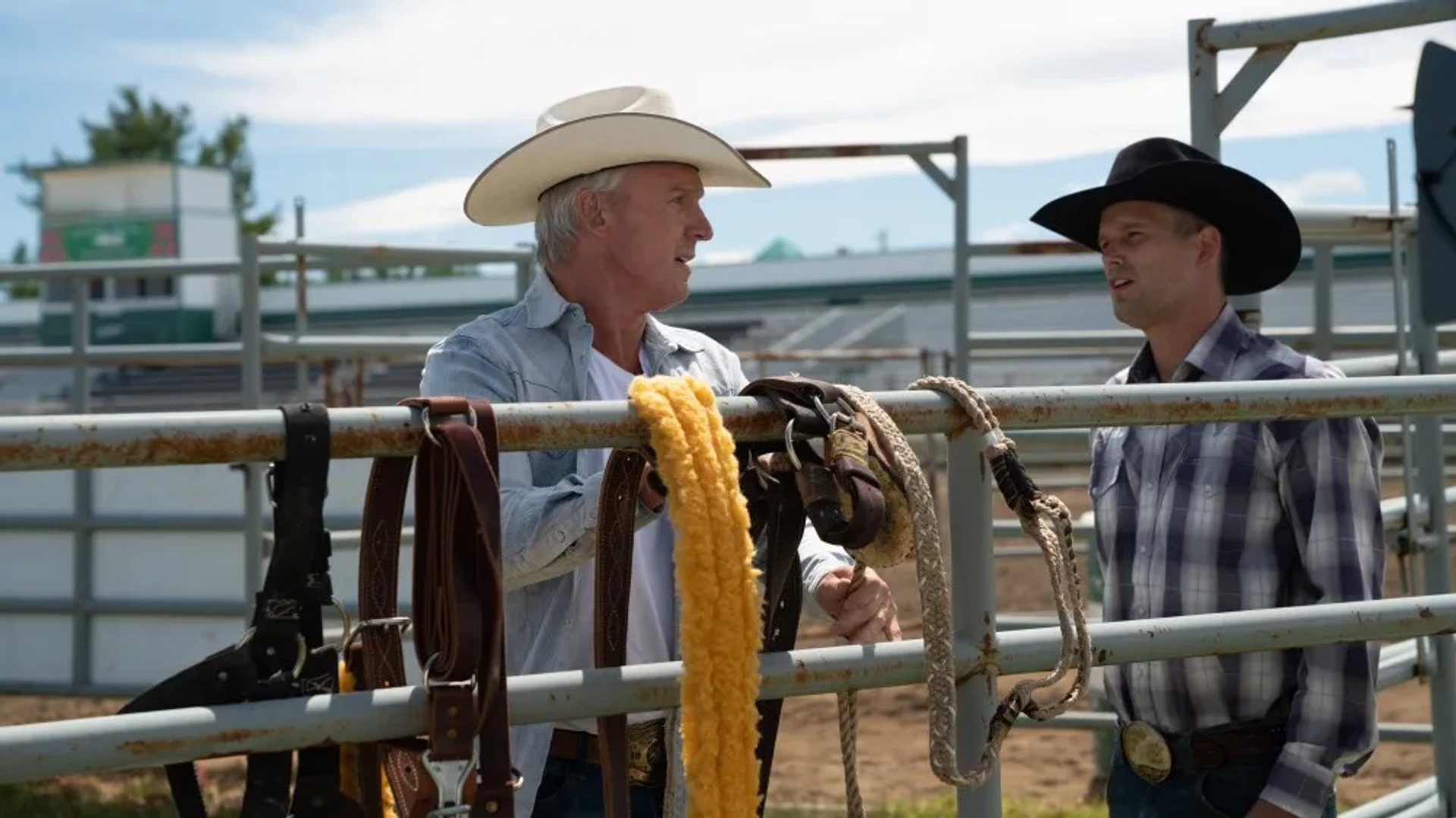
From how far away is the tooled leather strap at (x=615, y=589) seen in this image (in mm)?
1880

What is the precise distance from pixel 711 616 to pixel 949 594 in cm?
31

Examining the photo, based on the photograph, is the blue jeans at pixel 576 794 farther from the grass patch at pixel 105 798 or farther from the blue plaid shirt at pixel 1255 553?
the grass patch at pixel 105 798

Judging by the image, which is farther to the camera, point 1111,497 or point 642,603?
point 1111,497

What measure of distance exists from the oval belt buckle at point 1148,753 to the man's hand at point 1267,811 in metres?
0.18

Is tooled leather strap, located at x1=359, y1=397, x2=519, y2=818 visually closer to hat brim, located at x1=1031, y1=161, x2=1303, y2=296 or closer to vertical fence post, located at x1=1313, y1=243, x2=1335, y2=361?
hat brim, located at x1=1031, y1=161, x2=1303, y2=296

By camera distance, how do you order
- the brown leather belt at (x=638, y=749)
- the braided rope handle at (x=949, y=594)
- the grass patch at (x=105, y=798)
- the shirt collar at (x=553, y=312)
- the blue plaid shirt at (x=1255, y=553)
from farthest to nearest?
the grass patch at (x=105, y=798)
the blue plaid shirt at (x=1255, y=553)
the shirt collar at (x=553, y=312)
the brown leather belt at (x=638, y=749)
the braided rope handle at (x=949, y=594)

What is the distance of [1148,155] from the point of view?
299cm

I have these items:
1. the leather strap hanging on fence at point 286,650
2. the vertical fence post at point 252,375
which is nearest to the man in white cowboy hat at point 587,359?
the leather strap hanging on fence at point 286,650

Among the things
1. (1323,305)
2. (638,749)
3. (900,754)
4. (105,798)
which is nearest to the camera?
(638,749)

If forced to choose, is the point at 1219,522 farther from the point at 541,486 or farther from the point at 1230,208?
the point at 541,486

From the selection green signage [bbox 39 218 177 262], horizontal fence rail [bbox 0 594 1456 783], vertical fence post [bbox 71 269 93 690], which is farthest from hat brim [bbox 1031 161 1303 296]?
green signage [bbox 39 218 177 262]

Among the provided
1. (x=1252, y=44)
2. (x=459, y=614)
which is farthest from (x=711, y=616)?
(x=1252, y=44)

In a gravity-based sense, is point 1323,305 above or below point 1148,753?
above

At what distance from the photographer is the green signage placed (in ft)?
105
